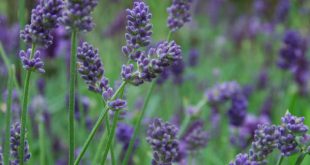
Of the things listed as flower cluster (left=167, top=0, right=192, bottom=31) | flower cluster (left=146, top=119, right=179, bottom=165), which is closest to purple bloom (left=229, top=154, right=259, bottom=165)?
flower cluster (left=146, top=119, right=179, bottom=165)

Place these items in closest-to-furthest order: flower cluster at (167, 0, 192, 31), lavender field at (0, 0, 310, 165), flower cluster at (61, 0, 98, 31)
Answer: flower cluster at (61, 0, 98, 31), lavender field at (0, 0, 310, 165), flower cluster at (167, 0, 192, 31)

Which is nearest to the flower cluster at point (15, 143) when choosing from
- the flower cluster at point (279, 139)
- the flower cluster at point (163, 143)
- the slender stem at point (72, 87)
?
the slender stem at point (72, 87)

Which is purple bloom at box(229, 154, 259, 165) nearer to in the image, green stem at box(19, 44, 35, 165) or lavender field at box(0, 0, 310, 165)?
lavender field at box(0, 0, 310, 165)

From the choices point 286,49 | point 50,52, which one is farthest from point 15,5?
point 286,49

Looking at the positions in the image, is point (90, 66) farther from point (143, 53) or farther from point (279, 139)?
point (279, 139)

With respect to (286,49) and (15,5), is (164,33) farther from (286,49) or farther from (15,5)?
(286,49)

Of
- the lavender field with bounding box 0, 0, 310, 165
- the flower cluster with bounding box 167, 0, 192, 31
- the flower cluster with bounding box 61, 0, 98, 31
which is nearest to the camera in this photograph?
the flower cluster with bounding box 61, 0, 98, 31

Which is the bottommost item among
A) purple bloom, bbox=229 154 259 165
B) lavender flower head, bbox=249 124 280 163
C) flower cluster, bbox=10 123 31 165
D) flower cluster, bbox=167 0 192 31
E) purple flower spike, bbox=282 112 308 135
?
flower cluster, bbox=10 123 31 165

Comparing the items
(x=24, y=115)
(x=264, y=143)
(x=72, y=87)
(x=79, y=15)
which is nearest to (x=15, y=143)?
(x=24, y=115)
